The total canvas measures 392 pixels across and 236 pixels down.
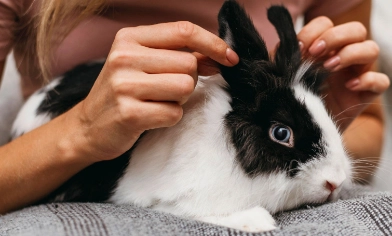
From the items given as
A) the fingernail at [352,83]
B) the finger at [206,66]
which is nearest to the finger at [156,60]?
the finger at [206,66]

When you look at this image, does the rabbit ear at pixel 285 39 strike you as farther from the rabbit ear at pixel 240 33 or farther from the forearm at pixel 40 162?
the forearm at pixel 40 162

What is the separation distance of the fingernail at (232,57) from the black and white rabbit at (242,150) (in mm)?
24

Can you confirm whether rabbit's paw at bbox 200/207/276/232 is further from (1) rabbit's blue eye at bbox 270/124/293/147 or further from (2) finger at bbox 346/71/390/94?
(2) finger at bbox 346/71/390/94

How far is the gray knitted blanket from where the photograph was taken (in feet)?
2.16

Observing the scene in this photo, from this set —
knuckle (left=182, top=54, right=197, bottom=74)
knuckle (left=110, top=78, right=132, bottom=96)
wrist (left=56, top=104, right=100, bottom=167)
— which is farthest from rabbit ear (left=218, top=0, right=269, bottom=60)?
wrist (left=56, top=104, right=100, bottom=167)

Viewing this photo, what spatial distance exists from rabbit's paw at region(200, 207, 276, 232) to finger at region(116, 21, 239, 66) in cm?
28

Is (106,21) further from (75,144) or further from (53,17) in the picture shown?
(75,144)

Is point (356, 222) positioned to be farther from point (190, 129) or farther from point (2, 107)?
point (2, 107)

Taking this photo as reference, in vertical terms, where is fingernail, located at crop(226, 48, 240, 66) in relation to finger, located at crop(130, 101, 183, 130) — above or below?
above

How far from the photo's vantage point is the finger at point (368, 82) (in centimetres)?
110

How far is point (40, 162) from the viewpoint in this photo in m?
0.86

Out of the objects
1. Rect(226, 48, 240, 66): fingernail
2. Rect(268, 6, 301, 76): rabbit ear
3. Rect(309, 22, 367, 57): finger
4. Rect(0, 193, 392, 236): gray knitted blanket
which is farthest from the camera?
Rect(309, 22, 367, 57): finger

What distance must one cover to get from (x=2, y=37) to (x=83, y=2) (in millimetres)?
268

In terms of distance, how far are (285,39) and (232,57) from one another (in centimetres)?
19
